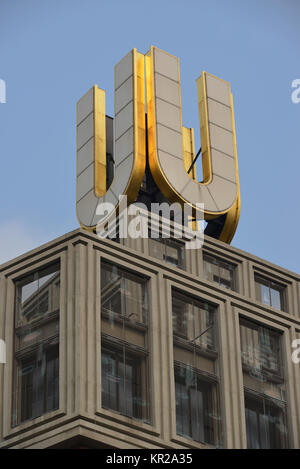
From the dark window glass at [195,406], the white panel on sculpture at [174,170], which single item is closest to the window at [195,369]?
the dark window glass at [195,406]

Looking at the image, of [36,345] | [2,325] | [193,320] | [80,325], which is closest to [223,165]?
[193,320]

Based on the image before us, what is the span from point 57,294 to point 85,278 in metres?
1.93

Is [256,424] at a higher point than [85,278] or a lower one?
lower

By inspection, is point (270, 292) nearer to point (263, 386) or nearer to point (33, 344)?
point (263, 386)

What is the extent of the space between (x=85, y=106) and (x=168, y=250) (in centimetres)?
1716

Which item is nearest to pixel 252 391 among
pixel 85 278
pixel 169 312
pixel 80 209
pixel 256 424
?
pixel 256 424

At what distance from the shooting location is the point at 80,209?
9756 centimetres

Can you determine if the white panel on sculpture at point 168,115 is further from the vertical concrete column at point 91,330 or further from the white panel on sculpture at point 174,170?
the vertical concrete column at point 91,330

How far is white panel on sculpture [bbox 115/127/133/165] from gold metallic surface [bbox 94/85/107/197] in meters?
3.16

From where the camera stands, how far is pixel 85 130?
329 feet

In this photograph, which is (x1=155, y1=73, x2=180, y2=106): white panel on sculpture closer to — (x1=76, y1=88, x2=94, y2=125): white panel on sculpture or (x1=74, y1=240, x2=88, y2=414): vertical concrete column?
(x1=76, y1=88, x2=94, y2=125): white panel on sculpture

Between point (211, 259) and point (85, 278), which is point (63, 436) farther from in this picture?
point (211, 259)

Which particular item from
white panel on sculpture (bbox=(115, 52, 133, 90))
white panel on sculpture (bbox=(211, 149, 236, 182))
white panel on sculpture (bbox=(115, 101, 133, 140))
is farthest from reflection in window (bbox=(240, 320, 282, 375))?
white panel on sculpture (bbox=(115, 52, 133, 90))

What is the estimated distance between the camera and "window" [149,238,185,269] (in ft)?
292
